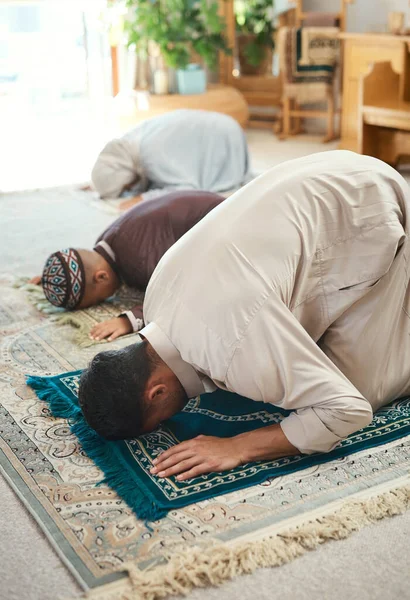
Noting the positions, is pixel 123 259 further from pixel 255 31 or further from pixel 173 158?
pixel 255 31

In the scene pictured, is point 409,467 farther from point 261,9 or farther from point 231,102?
point 261,9

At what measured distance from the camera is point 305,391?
1747 mm

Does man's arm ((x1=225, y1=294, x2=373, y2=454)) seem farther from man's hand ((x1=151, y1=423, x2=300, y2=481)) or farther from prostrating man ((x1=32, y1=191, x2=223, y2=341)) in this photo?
prostrating man ((x1=32, y1=191, x2=223, y2=341))

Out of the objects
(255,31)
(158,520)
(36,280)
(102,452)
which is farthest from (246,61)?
(158,520)

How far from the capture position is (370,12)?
592cm

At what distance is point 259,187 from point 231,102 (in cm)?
449

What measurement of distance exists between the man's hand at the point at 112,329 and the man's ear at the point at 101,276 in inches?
7.0

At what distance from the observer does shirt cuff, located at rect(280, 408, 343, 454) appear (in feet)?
5.88

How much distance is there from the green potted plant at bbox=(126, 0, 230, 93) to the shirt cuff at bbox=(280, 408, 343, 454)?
475 cm

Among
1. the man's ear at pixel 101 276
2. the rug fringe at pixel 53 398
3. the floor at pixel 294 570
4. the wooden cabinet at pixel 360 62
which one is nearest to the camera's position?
the floor at pixel 294 570

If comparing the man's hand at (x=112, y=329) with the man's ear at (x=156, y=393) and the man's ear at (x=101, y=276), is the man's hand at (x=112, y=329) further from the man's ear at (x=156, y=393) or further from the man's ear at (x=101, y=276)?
the man's ear at (x=156, y=393)

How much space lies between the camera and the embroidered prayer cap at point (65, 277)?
9.07 ft

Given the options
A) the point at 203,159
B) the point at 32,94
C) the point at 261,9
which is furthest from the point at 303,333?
the point at 32,94

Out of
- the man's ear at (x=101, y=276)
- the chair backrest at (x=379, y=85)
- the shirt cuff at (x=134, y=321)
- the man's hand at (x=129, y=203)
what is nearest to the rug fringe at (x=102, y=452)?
the shirt cuff at (x=134, y=321)
